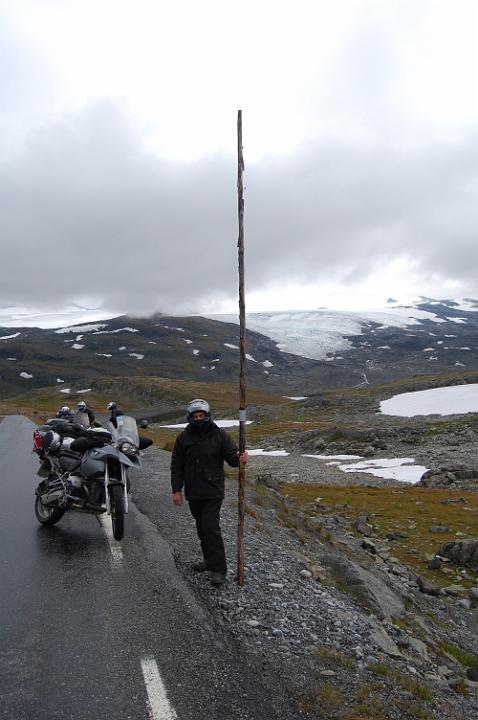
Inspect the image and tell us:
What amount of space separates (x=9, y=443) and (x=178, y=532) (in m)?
26.9

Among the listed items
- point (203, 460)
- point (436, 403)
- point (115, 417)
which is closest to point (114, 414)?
point (115, 417)

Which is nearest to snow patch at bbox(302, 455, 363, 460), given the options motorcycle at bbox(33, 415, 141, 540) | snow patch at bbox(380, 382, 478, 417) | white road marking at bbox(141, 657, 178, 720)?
snow patch at bbox(380, 382, 478, 417)

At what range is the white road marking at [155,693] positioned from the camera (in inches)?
200

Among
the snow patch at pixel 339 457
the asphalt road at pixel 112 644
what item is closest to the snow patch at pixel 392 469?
the snow patch at pixel 339 457

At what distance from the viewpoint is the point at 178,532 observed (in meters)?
11.8

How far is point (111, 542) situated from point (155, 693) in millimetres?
5455

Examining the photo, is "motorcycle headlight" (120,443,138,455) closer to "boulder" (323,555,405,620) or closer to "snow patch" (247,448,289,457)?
"boulder" (323,555,405,620)

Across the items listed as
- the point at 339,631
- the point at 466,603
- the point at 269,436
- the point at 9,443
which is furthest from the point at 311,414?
the point at 339,631

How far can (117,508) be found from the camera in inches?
401

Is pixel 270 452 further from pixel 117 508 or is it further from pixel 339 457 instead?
pixel 117 508

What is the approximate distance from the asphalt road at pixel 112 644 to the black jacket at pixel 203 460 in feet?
5.24

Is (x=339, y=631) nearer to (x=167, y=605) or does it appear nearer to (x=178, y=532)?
(x=167, y=605)

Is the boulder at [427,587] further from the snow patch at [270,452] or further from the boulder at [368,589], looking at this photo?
the snow patch at [270,452]

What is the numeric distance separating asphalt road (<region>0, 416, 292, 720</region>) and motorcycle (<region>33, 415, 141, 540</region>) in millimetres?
857
